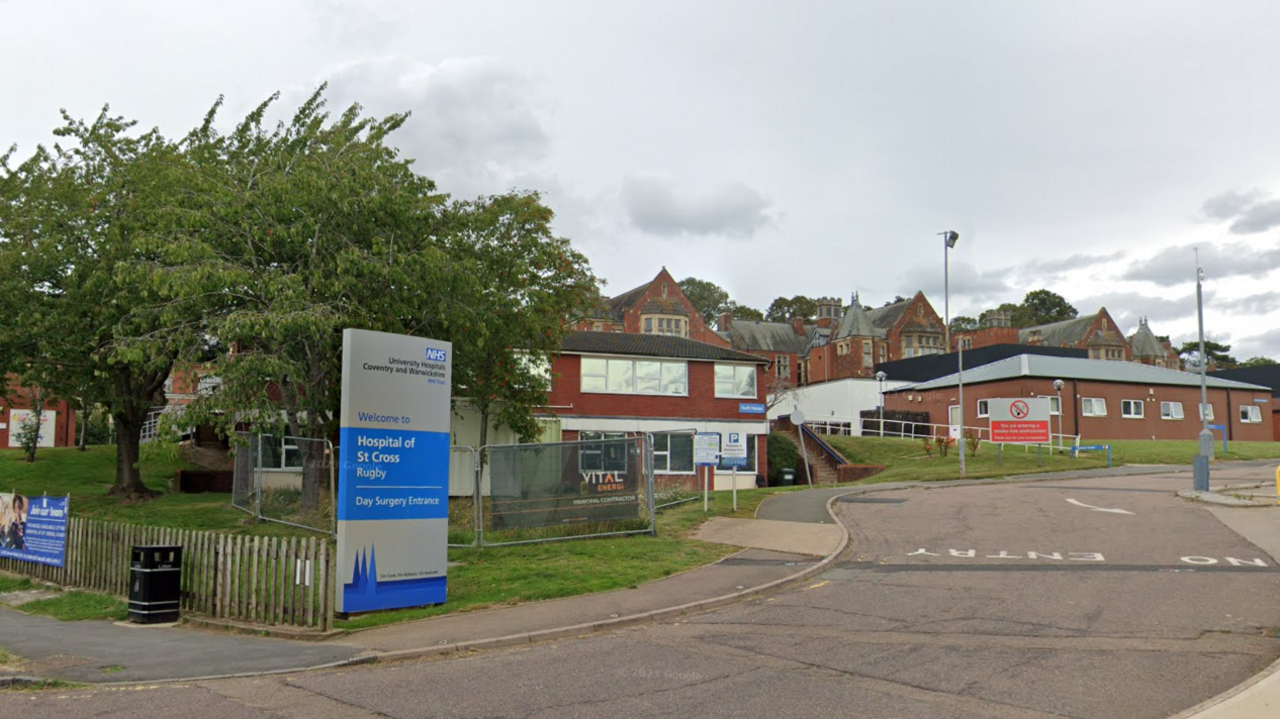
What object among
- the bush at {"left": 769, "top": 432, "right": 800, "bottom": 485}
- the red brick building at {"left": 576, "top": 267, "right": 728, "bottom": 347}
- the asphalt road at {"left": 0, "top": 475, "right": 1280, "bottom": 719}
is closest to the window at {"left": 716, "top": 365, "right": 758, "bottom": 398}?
the bush at {"left": 769, "top": 432, "right": 800, "bottom": 485}

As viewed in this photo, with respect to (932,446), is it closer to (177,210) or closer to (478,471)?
(478,471)

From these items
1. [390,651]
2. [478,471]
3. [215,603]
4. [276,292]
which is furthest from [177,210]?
[390,651]

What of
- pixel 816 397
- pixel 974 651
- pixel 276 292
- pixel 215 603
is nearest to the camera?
pixel 974 651

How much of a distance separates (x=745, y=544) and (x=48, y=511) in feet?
42.4

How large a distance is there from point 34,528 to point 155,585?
6659 millimetres

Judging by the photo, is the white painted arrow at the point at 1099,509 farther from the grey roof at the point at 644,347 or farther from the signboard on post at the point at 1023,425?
the grey roof at the point at 644,347

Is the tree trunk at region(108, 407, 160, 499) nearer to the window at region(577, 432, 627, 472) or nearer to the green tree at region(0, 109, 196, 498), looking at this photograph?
the green tree at region(0, 109, 196, 498)

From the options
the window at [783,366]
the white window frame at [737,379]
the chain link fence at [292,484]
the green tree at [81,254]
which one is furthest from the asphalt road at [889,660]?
the window at [783,366]

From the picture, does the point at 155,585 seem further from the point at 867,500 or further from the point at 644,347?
the point at 644,347

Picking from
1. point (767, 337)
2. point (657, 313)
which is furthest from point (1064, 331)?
point (657, 313)

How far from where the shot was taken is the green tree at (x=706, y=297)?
12500 centimetres

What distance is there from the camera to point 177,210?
2031cm

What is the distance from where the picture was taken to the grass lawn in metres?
33.8

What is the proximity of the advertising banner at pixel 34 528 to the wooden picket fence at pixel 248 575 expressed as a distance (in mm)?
2447
